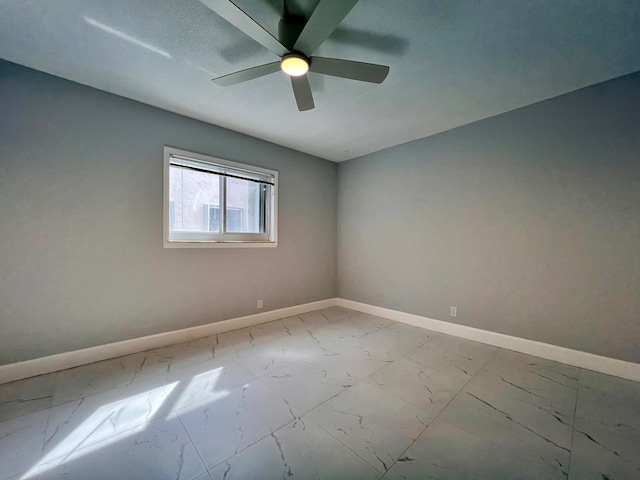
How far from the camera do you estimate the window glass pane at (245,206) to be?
3.36 metres

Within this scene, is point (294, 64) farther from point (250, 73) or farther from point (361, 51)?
point (361, 51)

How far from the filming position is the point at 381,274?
153 inches

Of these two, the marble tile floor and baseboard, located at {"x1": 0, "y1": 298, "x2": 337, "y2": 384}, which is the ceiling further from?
the marble tile floor

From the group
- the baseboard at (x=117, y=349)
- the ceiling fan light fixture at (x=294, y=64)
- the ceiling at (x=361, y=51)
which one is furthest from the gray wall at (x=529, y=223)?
the ceiling fan light fixture at (x=294, y=64)

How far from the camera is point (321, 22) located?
54.5 inches

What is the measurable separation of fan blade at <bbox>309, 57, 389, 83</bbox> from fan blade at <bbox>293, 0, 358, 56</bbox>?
11 centimetres

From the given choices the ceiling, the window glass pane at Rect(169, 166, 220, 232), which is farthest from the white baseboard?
the ceiling

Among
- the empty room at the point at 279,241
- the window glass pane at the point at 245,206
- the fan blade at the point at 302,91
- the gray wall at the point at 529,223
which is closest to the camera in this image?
the empty room at the point at 279,241

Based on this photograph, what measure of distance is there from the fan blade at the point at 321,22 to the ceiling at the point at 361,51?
0.20 metres

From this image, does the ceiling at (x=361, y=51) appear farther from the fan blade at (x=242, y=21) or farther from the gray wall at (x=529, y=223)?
the gray wall at (x=529, y=223)

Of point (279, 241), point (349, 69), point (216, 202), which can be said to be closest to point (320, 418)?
point (349, 69)

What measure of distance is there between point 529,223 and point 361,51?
2.32 m

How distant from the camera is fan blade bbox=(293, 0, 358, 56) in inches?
49.6

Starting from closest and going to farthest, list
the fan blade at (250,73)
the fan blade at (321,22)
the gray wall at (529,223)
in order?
the fan blade at (321,22) < the fan blade at (250,73) < the gray wall at (529,223)
